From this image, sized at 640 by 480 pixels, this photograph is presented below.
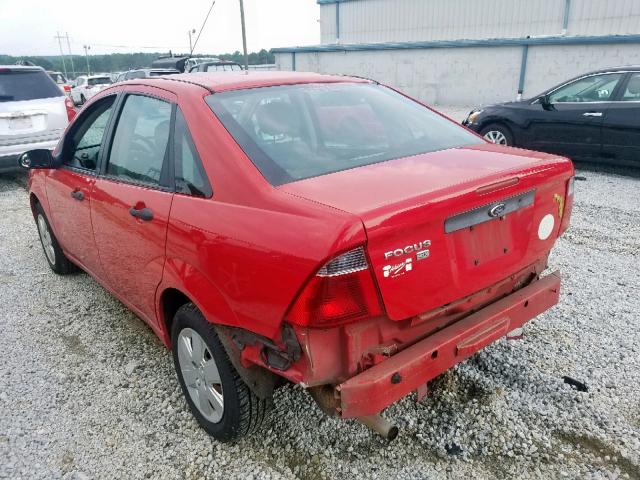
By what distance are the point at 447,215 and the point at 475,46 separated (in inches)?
754

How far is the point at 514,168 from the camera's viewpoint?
2266mm

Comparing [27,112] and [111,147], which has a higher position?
[111,147]

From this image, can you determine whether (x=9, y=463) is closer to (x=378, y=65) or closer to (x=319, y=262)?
(x=319, y=262)

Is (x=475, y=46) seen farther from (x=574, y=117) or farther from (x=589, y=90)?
(x=574, y=117)

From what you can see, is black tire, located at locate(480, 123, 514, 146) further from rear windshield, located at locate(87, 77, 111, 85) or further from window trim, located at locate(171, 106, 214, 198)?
rear windshield, located at locate(87, 77, 111, 85)

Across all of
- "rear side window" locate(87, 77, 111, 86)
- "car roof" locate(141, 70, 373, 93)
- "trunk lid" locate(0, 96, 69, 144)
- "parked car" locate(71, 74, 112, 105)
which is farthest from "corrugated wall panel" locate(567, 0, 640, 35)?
"car roof" locate(141, 70, 373, 93)

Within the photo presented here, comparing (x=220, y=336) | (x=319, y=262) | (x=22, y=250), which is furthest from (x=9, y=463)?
(x=22, y=250)

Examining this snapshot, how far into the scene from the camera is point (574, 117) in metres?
7.75

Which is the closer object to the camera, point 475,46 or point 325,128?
point 325,128

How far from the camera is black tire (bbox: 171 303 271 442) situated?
228 cm

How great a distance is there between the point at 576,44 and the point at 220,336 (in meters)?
18.4

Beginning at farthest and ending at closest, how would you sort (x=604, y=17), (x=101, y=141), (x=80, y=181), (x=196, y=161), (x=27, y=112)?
1. (x=604, y=17)
2. (x=27, y=112)
3. (x=80, y=181)
4. (x=101, y=141)
5. (x=196, y=161)

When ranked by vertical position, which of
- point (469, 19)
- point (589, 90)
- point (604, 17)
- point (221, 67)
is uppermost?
point (469, 19)

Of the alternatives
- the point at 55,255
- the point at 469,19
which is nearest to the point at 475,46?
the point at 469,19
